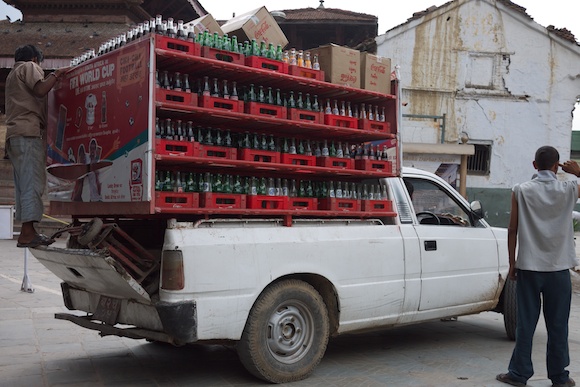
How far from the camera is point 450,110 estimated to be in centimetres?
2150

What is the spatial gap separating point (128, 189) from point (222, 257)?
0.88 m

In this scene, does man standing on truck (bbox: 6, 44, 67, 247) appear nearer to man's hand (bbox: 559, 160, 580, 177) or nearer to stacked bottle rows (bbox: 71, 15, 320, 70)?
stacked bottle rows (bbox: 71, 15, 320, 70)

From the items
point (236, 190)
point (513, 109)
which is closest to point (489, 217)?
point (513, 109)

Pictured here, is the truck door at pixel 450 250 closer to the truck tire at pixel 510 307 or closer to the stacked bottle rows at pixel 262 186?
the truck tire at pixel 510 307

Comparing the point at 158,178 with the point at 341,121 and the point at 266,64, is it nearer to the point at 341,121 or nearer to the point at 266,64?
the point at 266,64

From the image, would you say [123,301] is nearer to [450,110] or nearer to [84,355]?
[84,355]

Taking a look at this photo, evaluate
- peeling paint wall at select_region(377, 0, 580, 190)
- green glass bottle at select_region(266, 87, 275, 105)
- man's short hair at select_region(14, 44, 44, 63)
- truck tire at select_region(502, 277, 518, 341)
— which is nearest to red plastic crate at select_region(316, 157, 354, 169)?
green glass bottle at select_region(266, 87, 275, 105)

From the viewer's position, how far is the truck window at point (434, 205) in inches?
253

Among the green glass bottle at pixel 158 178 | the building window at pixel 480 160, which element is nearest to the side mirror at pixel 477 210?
the green glass bottle at pixel 158 178

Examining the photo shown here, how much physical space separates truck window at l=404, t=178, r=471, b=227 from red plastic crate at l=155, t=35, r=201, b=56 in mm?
2605

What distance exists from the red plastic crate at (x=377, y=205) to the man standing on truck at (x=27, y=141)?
Result: 2716mm

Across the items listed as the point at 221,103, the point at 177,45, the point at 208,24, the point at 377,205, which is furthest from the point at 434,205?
the point at 177,45

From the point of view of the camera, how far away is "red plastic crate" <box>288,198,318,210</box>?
5355 mm

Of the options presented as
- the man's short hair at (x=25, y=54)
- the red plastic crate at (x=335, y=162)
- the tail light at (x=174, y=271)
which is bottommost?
the tail light at (x=174, y=271)
